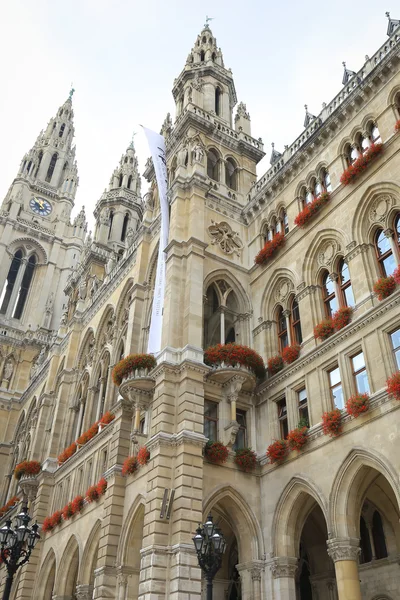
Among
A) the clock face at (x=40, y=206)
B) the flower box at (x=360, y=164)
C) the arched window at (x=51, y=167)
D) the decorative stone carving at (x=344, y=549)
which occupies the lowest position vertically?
the decorative stone carving at (x=344, y=549)

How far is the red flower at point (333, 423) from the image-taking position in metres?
20.1

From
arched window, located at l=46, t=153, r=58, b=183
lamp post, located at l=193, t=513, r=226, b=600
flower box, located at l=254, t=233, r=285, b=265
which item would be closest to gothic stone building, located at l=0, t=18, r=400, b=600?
flower box, located at l=254, t=233, r=285, b=265

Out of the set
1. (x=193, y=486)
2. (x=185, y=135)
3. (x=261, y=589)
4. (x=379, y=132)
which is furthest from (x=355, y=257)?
(x=185, y=135)

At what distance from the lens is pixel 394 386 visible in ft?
59.1

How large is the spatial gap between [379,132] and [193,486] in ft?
55.4

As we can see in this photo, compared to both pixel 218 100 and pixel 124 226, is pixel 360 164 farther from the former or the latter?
pixel 124 226

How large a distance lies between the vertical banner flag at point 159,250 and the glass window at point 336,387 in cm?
802

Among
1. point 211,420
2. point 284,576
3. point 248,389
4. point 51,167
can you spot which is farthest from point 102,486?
point 51,167

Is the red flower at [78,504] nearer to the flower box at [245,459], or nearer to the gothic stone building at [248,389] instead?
the gothic stone building at [248,389]

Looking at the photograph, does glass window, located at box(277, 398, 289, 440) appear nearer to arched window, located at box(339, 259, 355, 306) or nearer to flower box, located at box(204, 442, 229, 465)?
flower box, located at box(204, 442, 229, 465)

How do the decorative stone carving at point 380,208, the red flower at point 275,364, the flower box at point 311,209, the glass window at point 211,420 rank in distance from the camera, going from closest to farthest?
the decorative stone carving at point 380,208 < the glass window at point 211,420 < the red flower at point 275,364 < the flower box at point 311,209

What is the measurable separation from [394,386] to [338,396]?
→ 12.2ft

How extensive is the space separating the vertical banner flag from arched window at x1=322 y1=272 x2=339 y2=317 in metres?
7.87

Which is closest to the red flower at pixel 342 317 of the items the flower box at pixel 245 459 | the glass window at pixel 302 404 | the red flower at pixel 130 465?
the glass window at pixel 302 404
